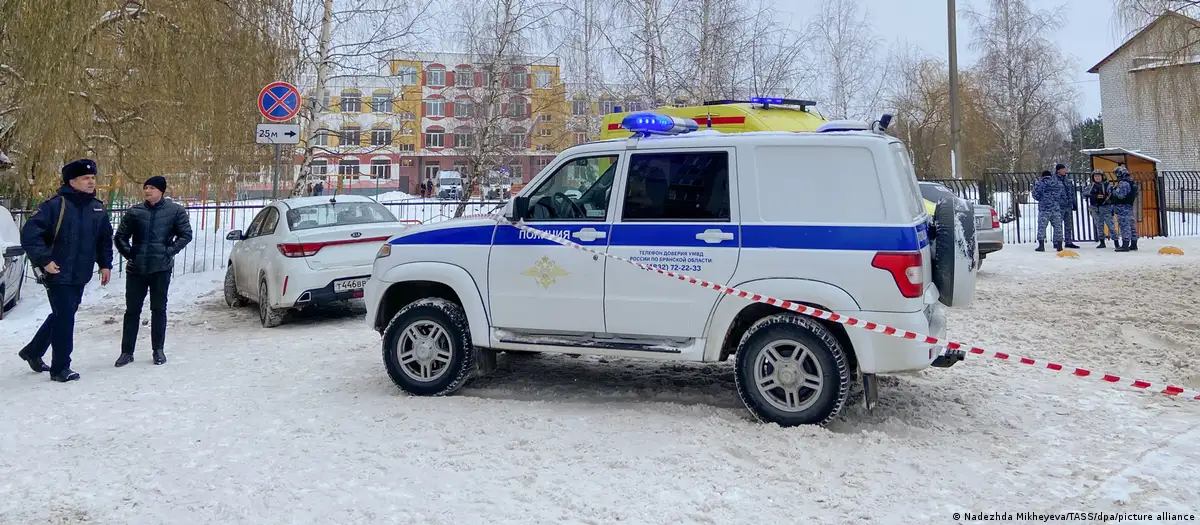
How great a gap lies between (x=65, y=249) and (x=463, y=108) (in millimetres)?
26318

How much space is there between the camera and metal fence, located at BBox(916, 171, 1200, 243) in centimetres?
1947

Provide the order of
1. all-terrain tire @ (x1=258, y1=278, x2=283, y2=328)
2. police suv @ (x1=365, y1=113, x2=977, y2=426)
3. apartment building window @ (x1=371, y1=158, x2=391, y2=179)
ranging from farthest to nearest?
1. apartment building window @ (x1=371, y1=158, x2=391, y2=179)
2. all-terrain tire @ (x1=258, y1=278, x2=283, y2=328)
3. police suv @ (x1=365, y1=113, x2=977, y2=426)

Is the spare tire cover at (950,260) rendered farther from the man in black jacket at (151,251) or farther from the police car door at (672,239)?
the man in black jacket at (151,251)

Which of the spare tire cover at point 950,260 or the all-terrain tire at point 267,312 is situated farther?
the all-terrain tire at point 267,312

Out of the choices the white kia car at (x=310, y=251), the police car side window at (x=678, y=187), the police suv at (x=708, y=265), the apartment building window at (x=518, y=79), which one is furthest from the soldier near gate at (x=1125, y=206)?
the apartment building window at (x=518, y=79)

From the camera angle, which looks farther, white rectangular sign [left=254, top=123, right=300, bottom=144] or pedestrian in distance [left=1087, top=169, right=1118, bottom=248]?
pedestrian in distance [left=1087, top=169, right=1118, bottom=248]

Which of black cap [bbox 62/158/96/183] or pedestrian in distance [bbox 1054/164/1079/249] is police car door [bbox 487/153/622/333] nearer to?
black cap [bbox 62/158/96/183]

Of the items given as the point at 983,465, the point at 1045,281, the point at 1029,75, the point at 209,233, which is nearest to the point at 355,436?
the point at 983,465

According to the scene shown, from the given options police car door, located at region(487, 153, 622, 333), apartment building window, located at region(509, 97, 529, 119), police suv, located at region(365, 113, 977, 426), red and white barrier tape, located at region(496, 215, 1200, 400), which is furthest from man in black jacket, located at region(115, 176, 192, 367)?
apartment building window, located at region(509, 97, 529, 119)

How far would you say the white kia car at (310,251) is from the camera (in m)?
9.45

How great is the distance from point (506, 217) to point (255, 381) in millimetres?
2705

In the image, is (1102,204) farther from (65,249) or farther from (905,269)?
(65,249)

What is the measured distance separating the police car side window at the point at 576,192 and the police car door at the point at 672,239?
163 mm

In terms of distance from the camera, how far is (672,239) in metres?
5.66
